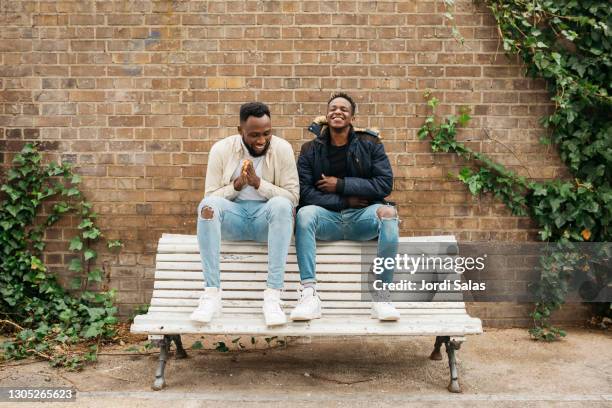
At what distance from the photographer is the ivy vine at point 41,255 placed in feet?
16.2

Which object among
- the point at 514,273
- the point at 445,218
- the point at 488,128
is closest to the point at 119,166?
the point at 445,218

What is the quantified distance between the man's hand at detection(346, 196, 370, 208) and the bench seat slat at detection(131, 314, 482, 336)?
0.83 m

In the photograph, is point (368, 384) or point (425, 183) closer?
point (368, 384)

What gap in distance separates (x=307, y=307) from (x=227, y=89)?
2.02m

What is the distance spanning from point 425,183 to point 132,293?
2.52 meters

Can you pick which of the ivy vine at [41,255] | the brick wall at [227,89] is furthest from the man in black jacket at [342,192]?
the ivy vine at [41,255]

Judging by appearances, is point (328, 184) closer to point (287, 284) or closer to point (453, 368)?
point (287, 284)

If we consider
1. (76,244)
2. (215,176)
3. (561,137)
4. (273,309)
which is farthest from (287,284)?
(561,137)

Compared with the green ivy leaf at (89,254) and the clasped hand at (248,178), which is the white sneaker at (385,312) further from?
the green ivy leaf at (89,254)

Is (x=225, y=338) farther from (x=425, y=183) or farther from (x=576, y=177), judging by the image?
(x=576, y=177)

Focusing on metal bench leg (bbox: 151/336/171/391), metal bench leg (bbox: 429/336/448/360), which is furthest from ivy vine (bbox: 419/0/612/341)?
metal bench leg (bbox: 151/336/171/391)

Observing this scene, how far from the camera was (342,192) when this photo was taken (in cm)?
424

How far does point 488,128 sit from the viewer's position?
16.6 feet

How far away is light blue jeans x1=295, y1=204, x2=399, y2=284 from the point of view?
401 cm
